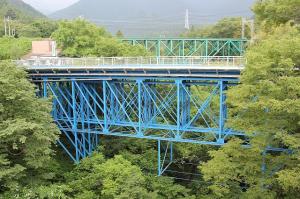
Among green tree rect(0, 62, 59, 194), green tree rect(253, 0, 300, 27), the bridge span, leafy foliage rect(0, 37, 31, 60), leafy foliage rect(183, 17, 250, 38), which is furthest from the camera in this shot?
leafy foliage rect(183, 17, 250, 38)

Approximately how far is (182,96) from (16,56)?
988 inches

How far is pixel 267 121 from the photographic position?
18.3 meters

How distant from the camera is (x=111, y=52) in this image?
134 feet

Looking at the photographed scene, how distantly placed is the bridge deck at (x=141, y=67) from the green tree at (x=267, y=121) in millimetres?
4088

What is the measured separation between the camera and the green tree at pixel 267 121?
17.1 m

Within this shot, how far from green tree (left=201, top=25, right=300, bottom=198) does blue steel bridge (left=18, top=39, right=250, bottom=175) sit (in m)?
3.86

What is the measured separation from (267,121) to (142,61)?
11.5 meters

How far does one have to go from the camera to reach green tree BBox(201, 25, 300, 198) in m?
17.1

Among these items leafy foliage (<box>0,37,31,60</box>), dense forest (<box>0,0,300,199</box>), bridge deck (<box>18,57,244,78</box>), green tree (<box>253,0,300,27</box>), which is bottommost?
dense forest (<box>0,0,300,199</box>)

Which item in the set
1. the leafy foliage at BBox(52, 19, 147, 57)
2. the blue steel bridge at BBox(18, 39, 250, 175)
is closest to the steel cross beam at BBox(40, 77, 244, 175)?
the blue steel bridge at BBox(18, 39, 250, 175)

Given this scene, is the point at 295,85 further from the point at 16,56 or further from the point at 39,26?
the point at 39,26

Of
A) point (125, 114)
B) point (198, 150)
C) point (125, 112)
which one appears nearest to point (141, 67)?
point (125, 112)

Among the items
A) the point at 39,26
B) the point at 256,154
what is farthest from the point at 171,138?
the point at 39,26

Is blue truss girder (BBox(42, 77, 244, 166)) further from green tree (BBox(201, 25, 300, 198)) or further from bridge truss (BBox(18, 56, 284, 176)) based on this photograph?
green tree (BBox(201, 25, 300, 198))
